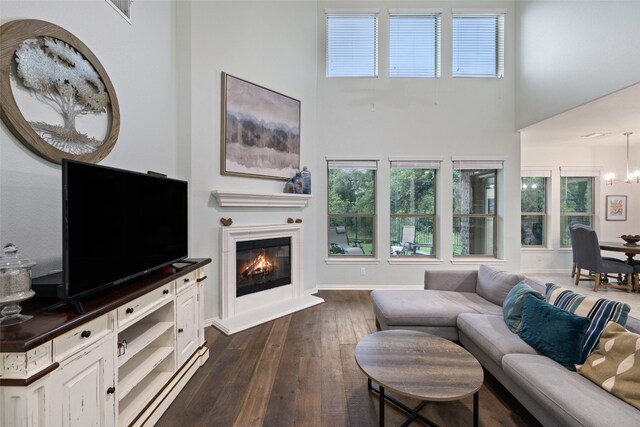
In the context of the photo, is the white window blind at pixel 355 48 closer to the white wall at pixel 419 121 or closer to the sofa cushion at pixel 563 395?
the white wall at pixel 419 121

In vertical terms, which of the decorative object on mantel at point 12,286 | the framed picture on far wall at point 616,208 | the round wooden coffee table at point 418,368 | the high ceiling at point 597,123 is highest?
the high ceiling at point 597,123

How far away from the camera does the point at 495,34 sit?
4.69 metres

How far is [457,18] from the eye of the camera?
4645 mm

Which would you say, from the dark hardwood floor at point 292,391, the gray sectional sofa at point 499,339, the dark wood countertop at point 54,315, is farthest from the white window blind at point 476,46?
the dark wood countertop at point 54,315

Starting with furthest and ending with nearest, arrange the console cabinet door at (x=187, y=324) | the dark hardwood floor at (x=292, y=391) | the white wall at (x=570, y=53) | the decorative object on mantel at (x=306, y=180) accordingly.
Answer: the decorative object on mantel at (x=306, y=180), the white wall at (x=570, y=53), the console cabinet door at (x=187, y=324), the dark hardwood floor at (x=292, y=391)

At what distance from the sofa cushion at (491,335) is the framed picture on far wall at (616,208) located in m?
5.84

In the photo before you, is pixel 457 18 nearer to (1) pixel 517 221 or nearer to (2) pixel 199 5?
(1) pixel 517 221

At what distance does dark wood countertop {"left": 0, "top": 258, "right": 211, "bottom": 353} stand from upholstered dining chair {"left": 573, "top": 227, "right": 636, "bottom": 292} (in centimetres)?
642

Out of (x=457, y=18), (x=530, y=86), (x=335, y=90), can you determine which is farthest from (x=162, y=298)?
(x=457, y=18)

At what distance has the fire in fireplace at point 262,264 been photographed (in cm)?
352

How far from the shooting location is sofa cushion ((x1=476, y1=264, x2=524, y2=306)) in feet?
8.86

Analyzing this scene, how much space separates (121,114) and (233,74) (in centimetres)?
157

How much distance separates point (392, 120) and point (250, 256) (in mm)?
3274

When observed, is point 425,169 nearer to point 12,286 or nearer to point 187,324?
point 187,324
